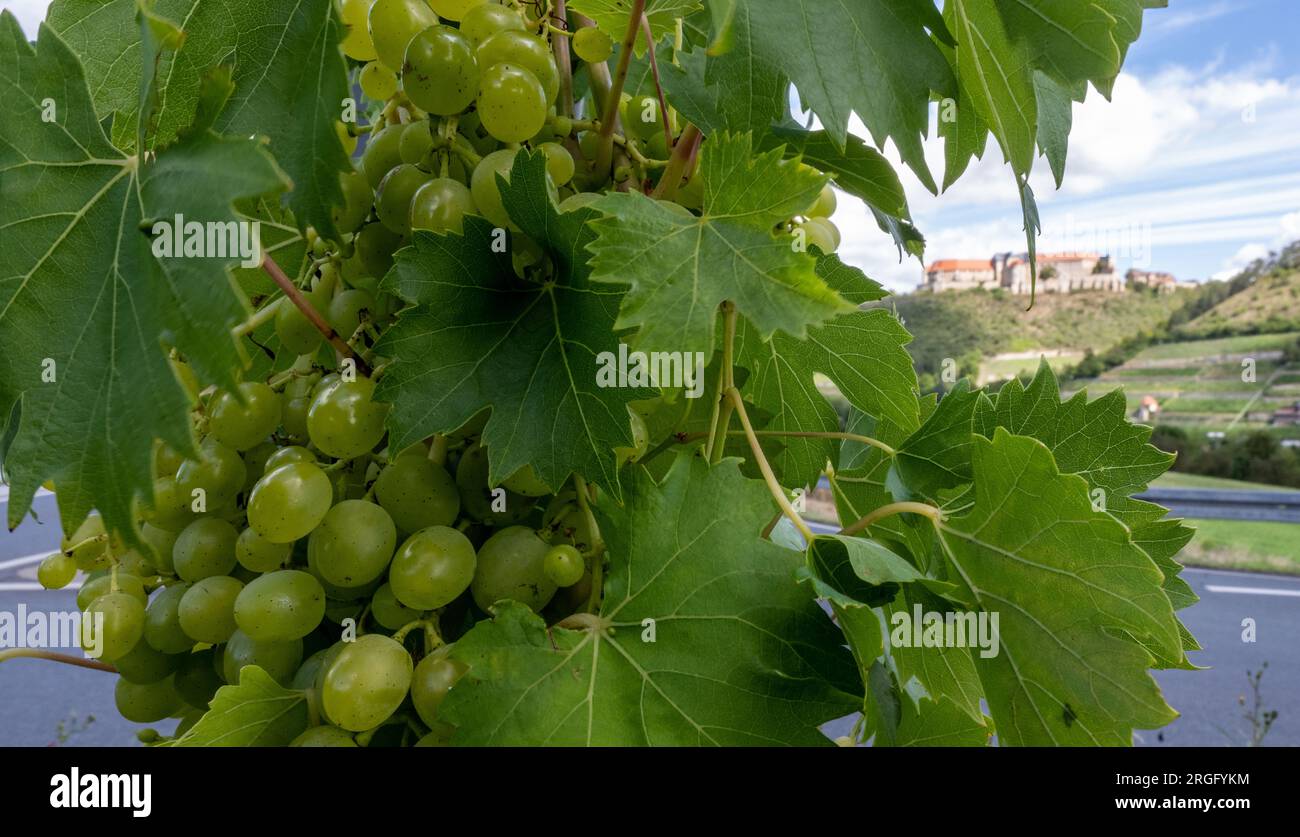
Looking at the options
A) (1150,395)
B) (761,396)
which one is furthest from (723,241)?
(1150,395)

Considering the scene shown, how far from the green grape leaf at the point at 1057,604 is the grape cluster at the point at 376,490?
5.3 inches

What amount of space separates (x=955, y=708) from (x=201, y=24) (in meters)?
0.35

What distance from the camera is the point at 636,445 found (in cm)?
31

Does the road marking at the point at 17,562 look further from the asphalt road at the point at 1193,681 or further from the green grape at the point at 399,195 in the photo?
the green grape at the point at 399,195

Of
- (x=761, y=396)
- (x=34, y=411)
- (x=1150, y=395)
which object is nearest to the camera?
(x=34, y=411)

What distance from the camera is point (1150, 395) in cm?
468

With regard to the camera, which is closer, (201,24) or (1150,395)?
(201,24)

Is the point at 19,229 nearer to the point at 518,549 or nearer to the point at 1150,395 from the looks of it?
the point at 518,549

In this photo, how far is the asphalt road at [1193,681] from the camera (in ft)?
8.45

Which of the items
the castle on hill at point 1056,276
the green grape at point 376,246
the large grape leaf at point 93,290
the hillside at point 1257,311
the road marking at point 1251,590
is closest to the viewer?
the large grape leaf at point 93,290

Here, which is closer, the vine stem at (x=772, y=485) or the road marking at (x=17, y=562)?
the vine stem at (x=772, y=485)

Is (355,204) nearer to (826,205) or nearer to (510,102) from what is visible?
(510,102)

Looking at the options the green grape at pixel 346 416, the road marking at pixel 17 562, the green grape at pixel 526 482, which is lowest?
the road marking at pixel 17 562

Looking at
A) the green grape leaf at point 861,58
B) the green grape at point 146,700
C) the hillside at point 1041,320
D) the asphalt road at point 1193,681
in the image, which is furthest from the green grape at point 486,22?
the hillside at point 1041,320
